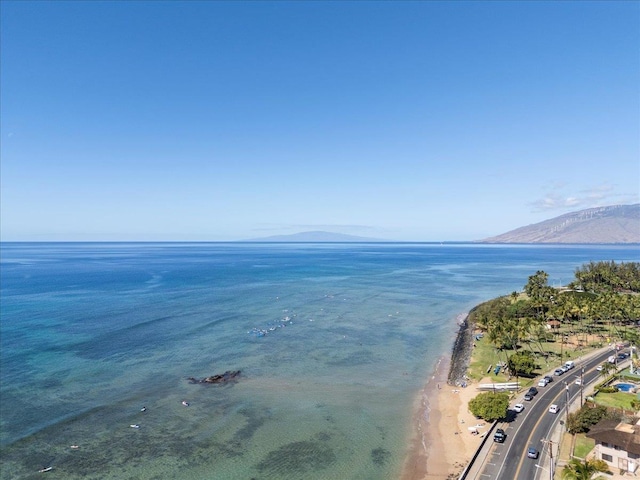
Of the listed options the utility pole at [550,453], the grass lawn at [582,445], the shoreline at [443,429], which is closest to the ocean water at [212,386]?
the shoreline at [443,429]

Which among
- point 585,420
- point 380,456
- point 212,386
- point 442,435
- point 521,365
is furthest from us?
point 521,365

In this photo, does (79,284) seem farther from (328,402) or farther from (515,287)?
(515,287)

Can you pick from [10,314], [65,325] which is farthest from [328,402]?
[10,314]

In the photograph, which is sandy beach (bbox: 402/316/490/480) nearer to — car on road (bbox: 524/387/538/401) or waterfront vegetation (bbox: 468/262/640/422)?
waterfront vegetation (bbox: 468/262/640/422)

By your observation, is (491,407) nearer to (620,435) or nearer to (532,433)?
(532,433)

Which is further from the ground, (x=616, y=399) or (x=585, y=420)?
(x=585, y=420)

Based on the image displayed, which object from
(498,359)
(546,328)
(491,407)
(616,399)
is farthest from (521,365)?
(546,328)
